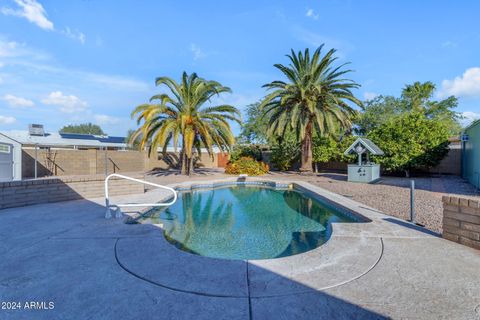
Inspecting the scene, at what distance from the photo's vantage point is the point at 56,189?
6941 millimetres

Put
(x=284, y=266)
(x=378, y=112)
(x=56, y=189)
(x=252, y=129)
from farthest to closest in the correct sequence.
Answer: (x=252, y=129)
(x=378, y=112)
(x=56, y=189)
(x=284, y=266)

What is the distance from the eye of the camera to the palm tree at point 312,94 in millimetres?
14070

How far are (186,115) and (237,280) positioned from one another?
12675mm

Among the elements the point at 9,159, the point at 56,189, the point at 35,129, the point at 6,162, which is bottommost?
the point at 56,189

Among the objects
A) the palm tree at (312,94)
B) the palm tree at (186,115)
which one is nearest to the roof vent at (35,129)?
the palm tree at (186,115)

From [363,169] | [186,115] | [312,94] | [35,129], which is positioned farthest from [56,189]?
[35,129]

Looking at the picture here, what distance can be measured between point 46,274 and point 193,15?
11.6 metres

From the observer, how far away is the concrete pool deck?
6.86 ft

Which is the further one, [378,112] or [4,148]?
[378,112]

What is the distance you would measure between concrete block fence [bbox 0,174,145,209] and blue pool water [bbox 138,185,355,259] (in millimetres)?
2108

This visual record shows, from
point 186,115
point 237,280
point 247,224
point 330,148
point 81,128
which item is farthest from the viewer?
point 81,128

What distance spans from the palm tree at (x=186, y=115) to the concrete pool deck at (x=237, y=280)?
10209mm

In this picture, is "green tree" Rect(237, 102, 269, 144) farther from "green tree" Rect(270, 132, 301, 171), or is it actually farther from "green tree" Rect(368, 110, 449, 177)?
"green tree" Rect(368, 110, 449, 177)

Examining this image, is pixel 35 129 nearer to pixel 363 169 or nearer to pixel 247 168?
pixel 247 168
